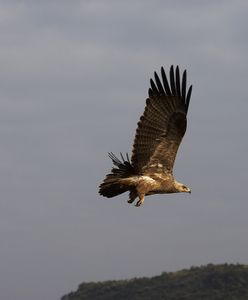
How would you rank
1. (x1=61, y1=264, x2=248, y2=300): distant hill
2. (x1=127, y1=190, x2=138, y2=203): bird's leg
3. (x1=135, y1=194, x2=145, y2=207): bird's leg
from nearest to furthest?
1. (x1=135, y1=194, x2=145, y2=207): bird's leg
2. (x1=127, y1=190, x2=138, y2=203): bird's leg
3. (x1=61, y1=264, x2=248, y2=300): distant hill

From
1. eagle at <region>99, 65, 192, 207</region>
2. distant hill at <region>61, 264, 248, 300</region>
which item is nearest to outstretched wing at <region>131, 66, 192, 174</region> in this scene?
eagle at <region>99, 65, 192, 207</region>

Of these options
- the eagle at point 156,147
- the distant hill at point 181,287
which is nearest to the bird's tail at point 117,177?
the eagle at point 156,147

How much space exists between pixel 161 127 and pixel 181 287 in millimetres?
79686

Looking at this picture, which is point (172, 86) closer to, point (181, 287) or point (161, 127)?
point (161, 127)

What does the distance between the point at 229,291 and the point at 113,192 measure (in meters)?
74.9

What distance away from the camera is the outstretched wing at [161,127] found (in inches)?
874

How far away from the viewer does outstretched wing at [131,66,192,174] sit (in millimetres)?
22203

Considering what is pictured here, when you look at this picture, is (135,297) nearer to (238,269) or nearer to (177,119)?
(238,269)

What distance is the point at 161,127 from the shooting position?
2259cm

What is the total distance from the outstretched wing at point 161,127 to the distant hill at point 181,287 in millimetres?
70542

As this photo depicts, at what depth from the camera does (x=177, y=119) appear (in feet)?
74.5

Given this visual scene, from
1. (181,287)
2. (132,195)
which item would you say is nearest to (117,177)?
(132,195)

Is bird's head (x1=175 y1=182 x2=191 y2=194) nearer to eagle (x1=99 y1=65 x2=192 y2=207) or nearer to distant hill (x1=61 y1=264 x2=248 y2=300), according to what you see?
eagle (x1=99 y1=65 x2=192 y2=207)

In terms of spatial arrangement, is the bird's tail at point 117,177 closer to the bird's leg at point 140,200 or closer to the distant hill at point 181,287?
the bird's leg at point 140,200
